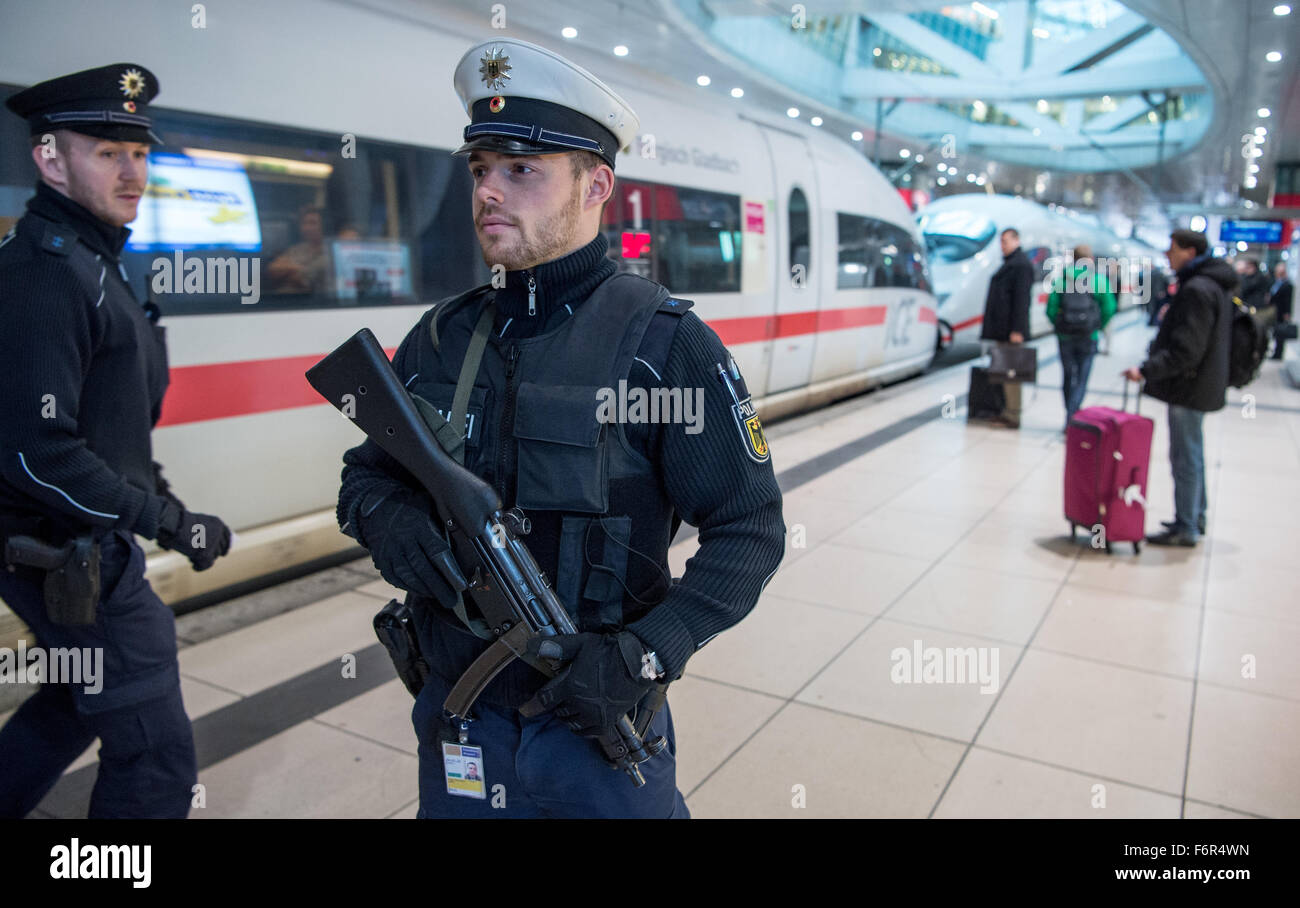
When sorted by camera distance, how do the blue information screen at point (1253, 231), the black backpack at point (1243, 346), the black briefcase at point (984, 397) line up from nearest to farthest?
the black backpack at point (1243, 346) < the black briefcase at point (984, 397) < the blue information screen at point (1253, 231)

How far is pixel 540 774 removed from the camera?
1.56 m

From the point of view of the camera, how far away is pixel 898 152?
28625 millimetres

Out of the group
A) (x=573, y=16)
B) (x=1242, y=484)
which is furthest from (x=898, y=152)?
(x=1242, y=484)

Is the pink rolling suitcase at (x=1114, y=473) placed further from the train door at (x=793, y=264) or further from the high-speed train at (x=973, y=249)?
the high-speed train at (x=973, y=249)

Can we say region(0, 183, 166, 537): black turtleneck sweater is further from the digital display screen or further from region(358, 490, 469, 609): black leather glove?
the digital display screen

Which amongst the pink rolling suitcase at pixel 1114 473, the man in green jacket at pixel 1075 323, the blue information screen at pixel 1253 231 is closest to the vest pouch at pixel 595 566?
the pink rolling suitcase at pixel 1114 473

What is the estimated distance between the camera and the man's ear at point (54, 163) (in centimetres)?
212

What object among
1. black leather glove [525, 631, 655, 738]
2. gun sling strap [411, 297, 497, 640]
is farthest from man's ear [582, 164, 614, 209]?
black leather glove [525, 631, 655, 738]

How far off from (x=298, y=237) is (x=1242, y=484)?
6.50 meters

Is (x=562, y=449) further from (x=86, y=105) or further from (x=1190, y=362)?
(x=1190, y=362)

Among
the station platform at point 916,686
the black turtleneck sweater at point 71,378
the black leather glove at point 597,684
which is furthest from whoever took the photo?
the station platform at point 916,686

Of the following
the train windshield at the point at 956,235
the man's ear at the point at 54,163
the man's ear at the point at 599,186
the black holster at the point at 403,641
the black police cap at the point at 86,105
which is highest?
the train windshield at the point at 956,235
